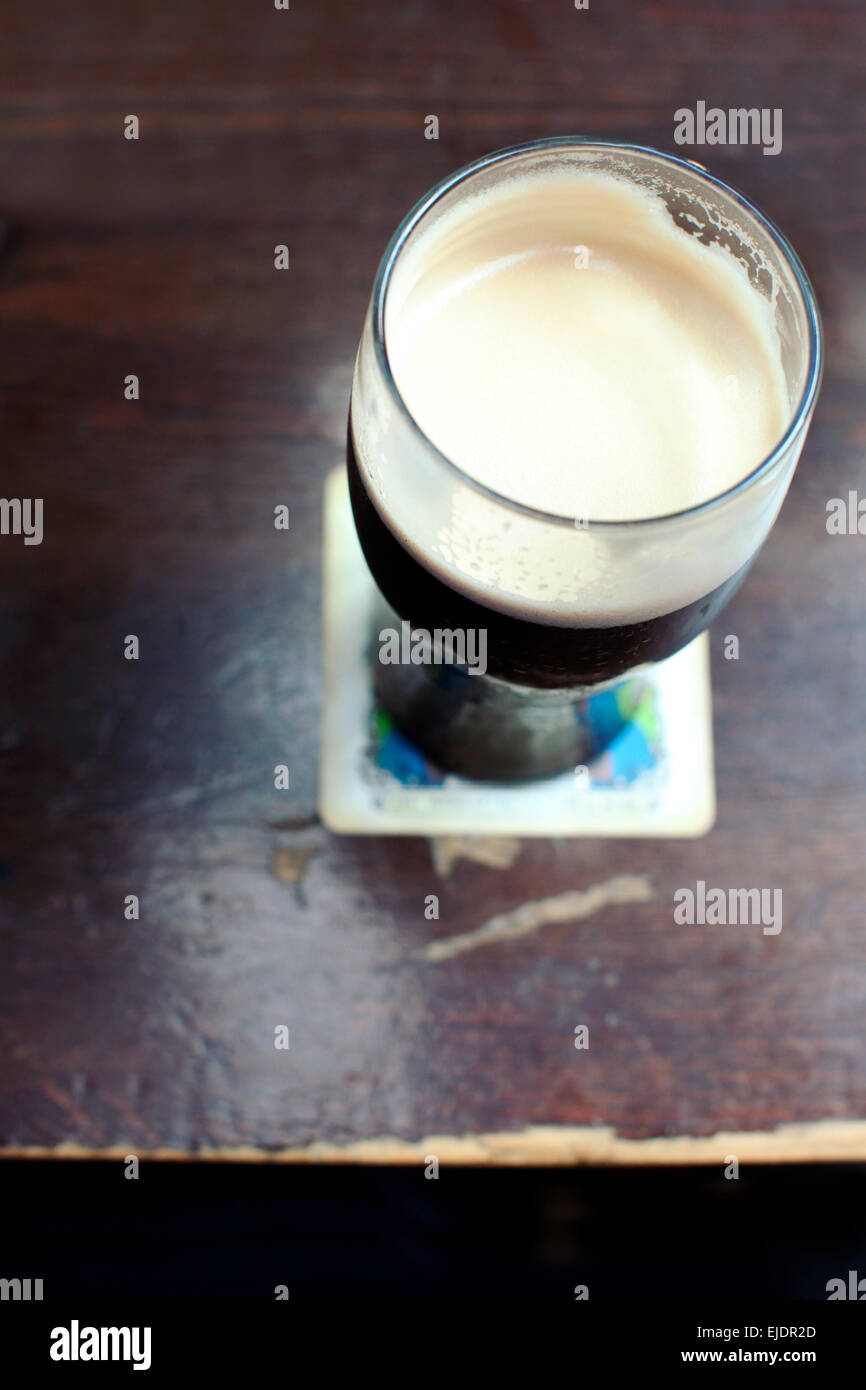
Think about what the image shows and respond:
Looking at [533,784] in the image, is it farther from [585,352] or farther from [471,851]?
[585,352]

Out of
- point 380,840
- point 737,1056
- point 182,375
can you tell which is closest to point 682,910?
point 737,1056

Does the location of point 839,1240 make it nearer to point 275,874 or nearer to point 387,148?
point 275,874

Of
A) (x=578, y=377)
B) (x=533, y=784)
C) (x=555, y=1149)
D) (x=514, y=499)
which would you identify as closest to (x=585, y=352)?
(x=578, y=377)

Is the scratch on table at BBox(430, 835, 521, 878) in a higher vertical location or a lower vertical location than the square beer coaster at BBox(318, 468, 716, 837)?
lower

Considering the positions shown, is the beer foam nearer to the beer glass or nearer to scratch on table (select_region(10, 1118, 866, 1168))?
the beer glass

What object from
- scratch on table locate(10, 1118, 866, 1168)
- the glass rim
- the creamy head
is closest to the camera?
the glass rim

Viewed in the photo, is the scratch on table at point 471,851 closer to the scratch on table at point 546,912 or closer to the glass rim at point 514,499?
the scratch on table at point 546,912

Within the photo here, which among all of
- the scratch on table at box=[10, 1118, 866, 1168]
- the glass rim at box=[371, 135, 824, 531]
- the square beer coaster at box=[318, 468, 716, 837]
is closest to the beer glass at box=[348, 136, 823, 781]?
the glass rim at box=[371, 135, 824, 531]

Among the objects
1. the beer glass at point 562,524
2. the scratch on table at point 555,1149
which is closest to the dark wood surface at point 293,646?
the scratch on table at point 555,1149
